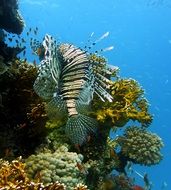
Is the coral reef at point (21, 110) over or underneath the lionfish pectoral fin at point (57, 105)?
over

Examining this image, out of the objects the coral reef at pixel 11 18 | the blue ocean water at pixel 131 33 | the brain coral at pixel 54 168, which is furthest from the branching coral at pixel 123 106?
the blue ocean water at pixel 131 33

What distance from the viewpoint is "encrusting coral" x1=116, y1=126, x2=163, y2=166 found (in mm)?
7809

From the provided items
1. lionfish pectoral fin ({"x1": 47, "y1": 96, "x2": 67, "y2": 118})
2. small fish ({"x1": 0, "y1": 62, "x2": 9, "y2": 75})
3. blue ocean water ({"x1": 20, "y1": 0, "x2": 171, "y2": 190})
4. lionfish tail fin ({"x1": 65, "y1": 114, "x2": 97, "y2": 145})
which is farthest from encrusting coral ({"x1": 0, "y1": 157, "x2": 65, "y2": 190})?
blue ocean water ({"x1": 20, "y1": 0, "x2": 171, "y2": 190})

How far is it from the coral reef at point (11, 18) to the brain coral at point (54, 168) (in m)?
4.64

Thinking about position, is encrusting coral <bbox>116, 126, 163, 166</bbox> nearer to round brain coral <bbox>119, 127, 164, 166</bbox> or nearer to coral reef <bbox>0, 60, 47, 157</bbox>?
round brain coral <bbox>119, 127, 164, 166</bbox>

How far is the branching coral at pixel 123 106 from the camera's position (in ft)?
17.8

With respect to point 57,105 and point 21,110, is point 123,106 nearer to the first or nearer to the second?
point 21,110

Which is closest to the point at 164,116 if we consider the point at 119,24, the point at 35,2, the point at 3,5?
the point at 119,24

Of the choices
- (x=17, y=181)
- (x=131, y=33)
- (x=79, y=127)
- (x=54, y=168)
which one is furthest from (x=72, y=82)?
(x=131, y=33)

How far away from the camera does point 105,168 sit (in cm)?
636

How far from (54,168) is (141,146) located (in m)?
3.96

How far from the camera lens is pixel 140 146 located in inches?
306

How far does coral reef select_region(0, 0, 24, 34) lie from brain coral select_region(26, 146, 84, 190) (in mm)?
4637

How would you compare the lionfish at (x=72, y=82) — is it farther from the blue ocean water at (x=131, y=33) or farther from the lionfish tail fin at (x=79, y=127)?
the blue ocean water at (x=131, y=33)
